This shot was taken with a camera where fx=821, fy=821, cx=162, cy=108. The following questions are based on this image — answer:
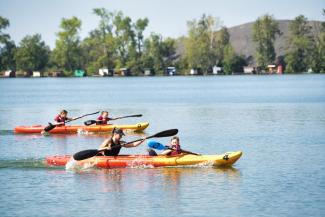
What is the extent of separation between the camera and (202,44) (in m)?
184

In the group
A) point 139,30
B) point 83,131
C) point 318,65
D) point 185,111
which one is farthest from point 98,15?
point 83,131

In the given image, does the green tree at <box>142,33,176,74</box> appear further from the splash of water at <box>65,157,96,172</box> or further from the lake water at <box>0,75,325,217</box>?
the splash of water at <box>65,157,96,172</box>

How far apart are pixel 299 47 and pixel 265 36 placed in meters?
10.5

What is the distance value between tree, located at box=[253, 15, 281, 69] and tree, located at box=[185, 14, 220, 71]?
35.7 feet

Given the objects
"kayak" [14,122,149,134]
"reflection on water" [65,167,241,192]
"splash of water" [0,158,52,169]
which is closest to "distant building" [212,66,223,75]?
"kayak" [14,122,149,134]

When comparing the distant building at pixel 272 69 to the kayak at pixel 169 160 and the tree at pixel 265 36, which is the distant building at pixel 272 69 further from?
the kayak at pixel 169 160

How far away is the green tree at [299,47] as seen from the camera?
17662 centimetres

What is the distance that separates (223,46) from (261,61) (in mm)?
10653

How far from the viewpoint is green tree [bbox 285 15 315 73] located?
579 ft

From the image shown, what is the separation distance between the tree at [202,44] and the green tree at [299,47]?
58.2 feet

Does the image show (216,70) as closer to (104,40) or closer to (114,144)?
(104,40)

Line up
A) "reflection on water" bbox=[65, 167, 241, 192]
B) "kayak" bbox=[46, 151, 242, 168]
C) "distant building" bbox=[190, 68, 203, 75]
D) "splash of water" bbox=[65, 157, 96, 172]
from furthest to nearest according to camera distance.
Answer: "distant building" bbox=[190, 68, 203, 75] → "splash of water" bbox=[65, 157, 96, 172] → "kayak" bbox=[46, 151, 242, 168] → "reflection on water" bbox=[65, 167, 241, 192]

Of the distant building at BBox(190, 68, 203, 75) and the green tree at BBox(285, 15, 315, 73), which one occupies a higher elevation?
the green tree at BBox(285, 15, 315, 73)

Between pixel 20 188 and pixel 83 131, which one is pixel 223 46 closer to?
pixel 83 131
